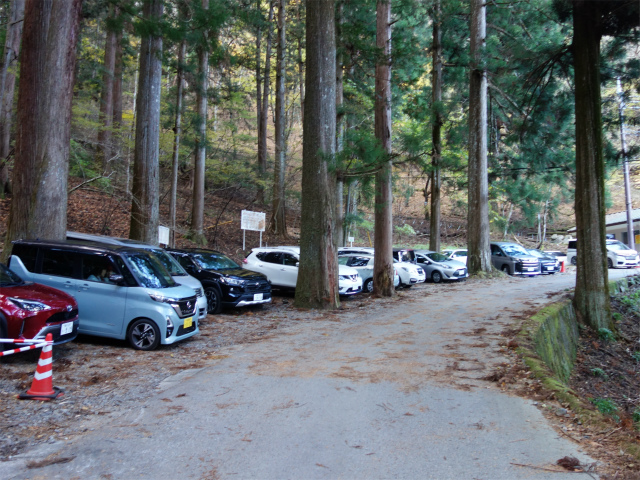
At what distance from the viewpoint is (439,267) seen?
21938 mm

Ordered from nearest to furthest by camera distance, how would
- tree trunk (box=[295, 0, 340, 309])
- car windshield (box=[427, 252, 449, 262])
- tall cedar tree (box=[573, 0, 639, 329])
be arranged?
tall cedar tree (box=[573, 0, 639, 329]), tree trunk (box=[295, 0, 340, 309]), car windshield (box=[427, 252, 449, 262])

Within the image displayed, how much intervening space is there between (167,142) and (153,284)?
14025 millimetres

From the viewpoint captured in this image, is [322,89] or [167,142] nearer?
[322,89]

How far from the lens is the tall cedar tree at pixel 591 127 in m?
12.1

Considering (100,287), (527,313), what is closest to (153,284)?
(100,287)

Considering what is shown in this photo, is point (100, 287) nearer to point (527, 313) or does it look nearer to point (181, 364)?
point (181, 364)

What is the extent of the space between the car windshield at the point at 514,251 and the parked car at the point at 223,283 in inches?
670

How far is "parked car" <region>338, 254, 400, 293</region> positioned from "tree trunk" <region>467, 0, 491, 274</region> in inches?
213

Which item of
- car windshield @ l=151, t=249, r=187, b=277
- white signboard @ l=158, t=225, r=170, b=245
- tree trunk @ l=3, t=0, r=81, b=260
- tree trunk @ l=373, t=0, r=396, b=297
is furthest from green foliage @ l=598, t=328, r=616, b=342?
tree trunk @ l=3, t=0, r=81, b=260

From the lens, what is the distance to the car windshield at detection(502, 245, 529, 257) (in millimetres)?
25312

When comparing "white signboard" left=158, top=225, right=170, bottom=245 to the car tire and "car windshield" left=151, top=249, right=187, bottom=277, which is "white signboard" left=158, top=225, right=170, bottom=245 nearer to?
"car windshield" left=151, top=249, right=187, bottom=277

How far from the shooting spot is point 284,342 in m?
8.88

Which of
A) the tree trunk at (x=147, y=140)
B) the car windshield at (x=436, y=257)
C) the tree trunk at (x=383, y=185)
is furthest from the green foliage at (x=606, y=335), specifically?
the tree trunk at (x=147, y=140)

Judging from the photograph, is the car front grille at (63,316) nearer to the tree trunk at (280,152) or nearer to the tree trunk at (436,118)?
the tree trunk at (436,118)
